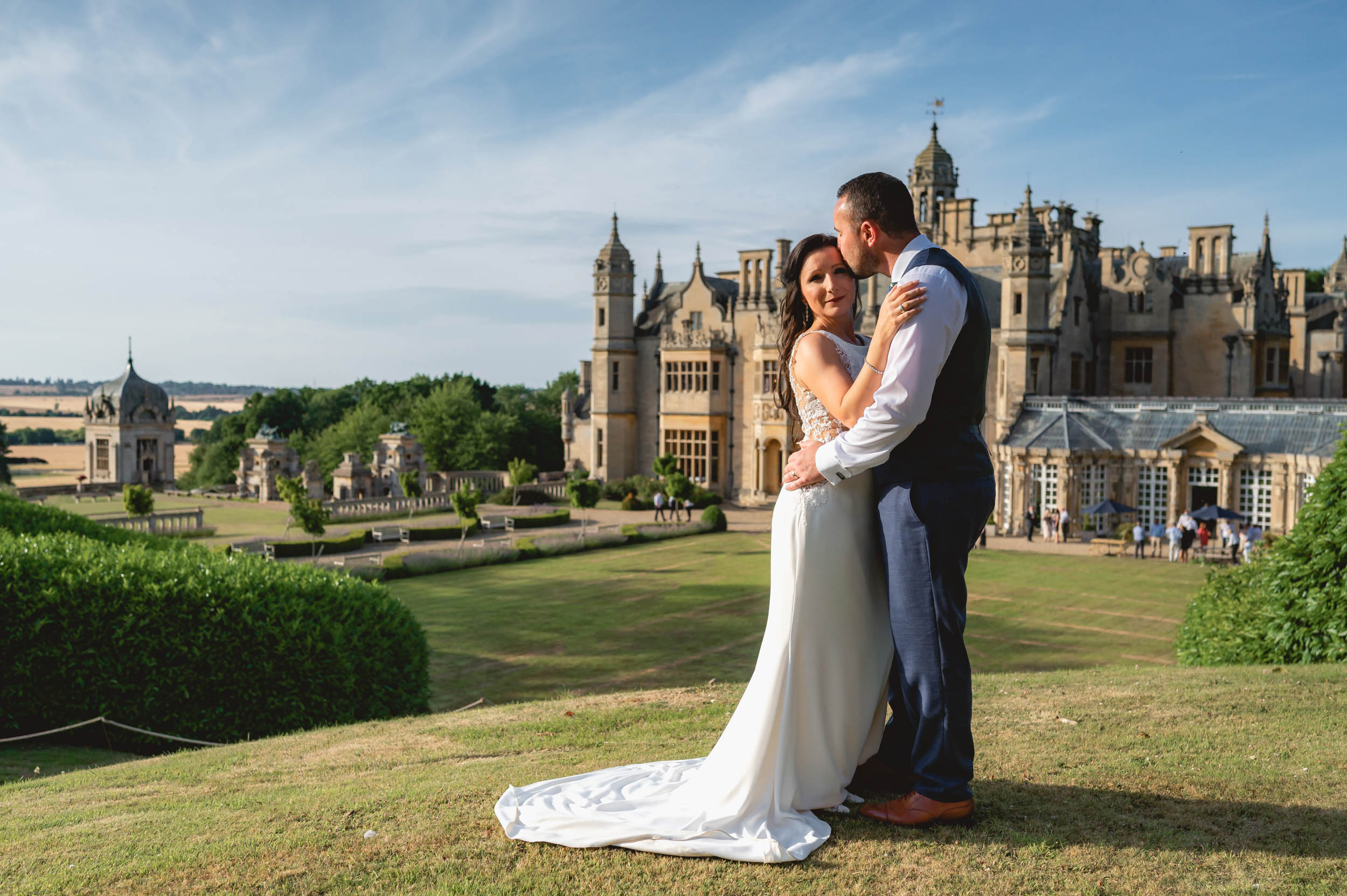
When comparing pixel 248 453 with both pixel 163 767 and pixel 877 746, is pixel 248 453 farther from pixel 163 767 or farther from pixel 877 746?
pixel 877 746

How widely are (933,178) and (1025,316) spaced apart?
35.9 feet

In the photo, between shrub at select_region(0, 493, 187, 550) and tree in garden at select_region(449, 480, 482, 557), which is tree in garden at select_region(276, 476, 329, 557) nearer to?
tree in garden at select_region(449, 480, 482, 557)

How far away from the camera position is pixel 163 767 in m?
8.16

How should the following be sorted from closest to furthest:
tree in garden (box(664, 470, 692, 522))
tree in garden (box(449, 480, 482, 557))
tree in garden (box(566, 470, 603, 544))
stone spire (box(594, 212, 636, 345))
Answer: tree in garden (box(449, 480, 482, 557)) < tree in garden (box(566, 470, 603, 544)) < tree in garden (box(664, 470, 692, 522)) < stone spire (box(594, 212, 636, 345))

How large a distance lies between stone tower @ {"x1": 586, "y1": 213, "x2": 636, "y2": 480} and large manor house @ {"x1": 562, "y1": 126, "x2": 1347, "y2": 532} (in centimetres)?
9

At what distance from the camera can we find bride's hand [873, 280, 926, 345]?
4.67m

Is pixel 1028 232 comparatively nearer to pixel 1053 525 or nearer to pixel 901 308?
pixel 1053 525

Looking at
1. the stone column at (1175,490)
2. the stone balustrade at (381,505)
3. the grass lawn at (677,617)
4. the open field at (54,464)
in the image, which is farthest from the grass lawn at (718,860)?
the open field at (54,464)

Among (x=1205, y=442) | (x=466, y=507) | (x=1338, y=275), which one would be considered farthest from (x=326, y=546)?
(x=1338, y=275)

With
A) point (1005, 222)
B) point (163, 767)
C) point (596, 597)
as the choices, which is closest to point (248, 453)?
point (596, 597)

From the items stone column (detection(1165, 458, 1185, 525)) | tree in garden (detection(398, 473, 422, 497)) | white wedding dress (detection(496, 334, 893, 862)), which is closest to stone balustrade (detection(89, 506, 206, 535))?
tree in garden (detection(398, 473, 422, 497))

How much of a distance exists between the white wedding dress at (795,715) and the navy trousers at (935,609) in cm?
20

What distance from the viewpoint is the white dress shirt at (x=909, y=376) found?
4.62 meters

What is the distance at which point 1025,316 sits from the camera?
38.8 metres
